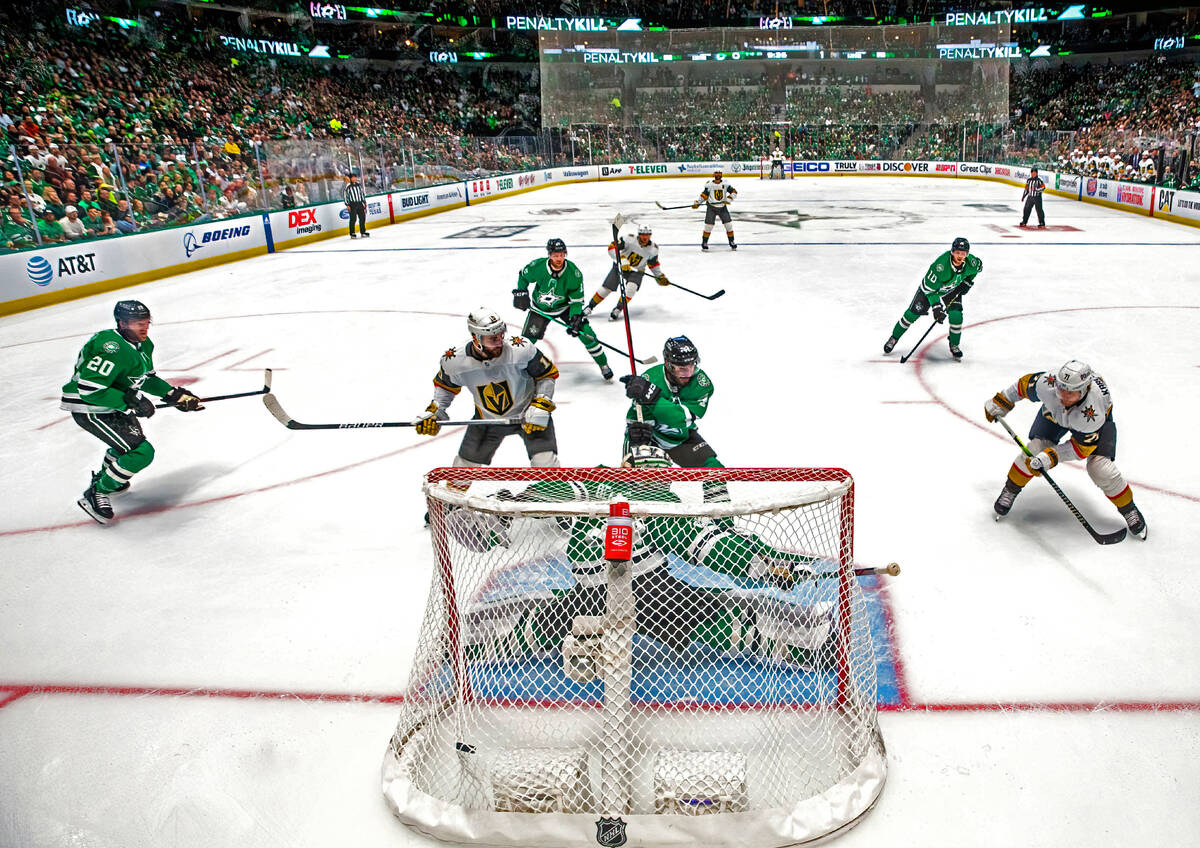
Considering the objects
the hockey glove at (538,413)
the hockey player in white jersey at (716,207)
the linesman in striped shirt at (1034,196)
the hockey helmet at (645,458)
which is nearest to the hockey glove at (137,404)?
the hockey glove at (538,413)

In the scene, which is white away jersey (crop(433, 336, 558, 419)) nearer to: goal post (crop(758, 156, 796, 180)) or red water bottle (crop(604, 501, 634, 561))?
red water bottle (crop(604, 501, 634, 561))

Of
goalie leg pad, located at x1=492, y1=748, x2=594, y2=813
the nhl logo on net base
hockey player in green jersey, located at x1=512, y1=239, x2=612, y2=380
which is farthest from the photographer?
hockey player in green jersey, located at x1=512, y1=239, x2=612, y2=380

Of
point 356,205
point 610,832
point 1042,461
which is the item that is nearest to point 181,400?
point 610,832

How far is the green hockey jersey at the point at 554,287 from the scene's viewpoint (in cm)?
740

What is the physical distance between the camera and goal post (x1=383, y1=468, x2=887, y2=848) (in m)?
2.61

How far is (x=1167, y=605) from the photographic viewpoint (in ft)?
12.3

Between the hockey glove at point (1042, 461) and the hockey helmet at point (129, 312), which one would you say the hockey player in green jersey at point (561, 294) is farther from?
the hockey glove at point (1042, 461)

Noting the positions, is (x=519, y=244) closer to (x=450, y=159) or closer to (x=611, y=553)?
(x=450, y=159)

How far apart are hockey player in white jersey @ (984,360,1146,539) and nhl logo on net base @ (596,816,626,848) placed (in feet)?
10.2

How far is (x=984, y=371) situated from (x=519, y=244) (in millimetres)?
11041

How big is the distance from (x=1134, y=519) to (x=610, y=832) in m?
3.43

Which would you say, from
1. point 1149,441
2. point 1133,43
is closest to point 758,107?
point 1133,43

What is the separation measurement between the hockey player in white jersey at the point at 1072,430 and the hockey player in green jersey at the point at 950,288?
3.27 meters

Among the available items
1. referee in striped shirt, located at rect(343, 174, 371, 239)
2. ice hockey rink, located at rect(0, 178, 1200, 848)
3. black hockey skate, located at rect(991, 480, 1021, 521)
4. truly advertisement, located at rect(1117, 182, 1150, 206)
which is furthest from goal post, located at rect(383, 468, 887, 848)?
truly advertisement, located at rect(1117, 182, 1150, 206)
